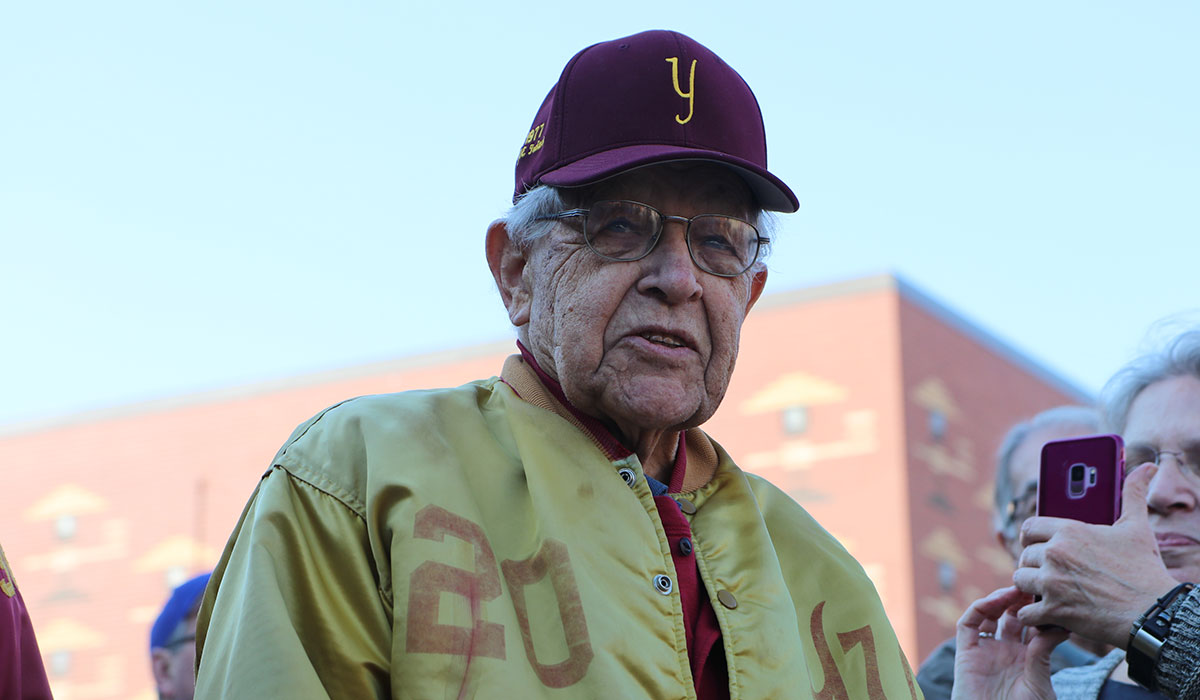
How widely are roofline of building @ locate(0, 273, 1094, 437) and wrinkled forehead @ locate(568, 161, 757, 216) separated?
22.0 m

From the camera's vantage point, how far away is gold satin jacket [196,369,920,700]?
1822mm

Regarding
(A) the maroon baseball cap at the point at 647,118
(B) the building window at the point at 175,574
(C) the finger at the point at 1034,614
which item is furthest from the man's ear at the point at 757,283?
(B) the building window at the point at 175,574

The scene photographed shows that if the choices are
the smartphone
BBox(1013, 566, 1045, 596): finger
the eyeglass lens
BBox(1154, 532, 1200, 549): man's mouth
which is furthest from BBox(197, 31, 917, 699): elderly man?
BBox(1154, 532, 1200, 549): man's mouth

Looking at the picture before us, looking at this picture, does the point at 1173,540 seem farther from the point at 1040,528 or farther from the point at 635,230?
the point at 635,230

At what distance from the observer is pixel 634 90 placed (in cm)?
223

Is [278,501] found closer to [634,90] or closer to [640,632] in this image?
[640,632]

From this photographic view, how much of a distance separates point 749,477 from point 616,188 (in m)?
0.61

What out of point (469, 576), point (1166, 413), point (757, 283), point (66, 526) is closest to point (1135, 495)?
point (1166, 413)

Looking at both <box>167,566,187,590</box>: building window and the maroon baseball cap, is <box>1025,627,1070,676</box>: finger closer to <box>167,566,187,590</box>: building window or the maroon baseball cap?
the maroon baseball cap

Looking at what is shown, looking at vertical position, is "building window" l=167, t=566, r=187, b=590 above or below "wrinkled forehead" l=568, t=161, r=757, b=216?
below

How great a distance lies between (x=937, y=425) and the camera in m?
24.1

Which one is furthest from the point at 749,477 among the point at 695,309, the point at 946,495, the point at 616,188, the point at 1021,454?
the point at 946,495

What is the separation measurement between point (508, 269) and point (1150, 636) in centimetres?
130

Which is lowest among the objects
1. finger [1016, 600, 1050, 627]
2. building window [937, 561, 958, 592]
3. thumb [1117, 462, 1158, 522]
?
building window [937, 561, 958, 592]
